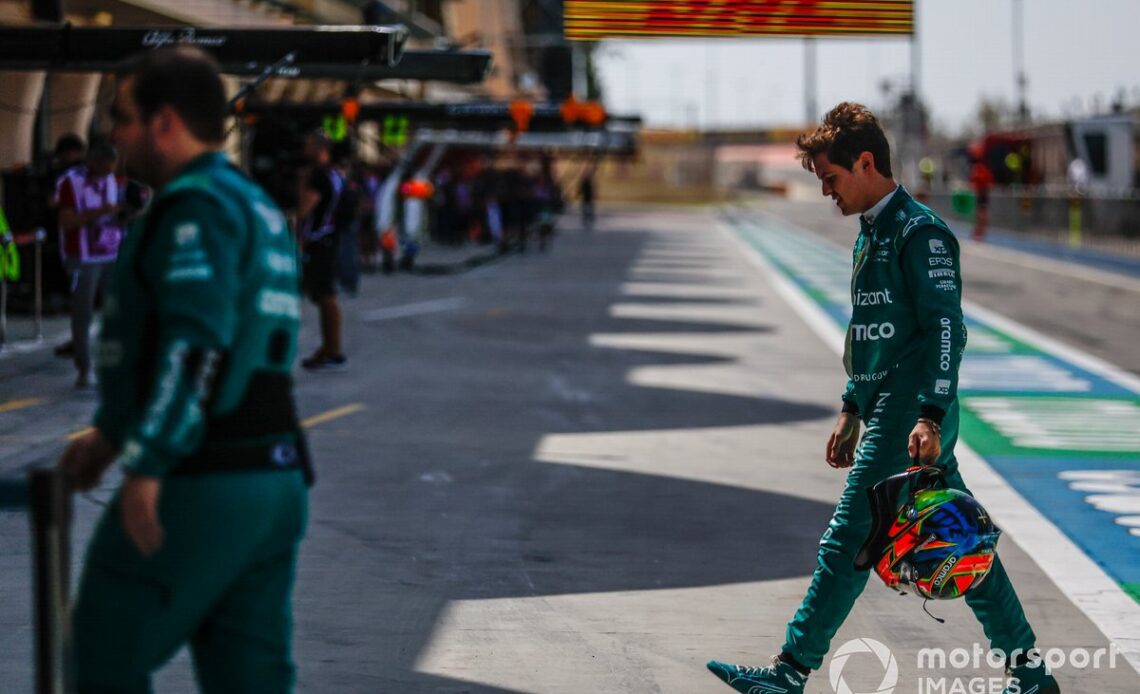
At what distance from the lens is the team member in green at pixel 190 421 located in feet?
11.4

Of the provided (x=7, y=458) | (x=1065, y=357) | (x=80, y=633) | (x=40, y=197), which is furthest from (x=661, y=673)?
(x=40, y=197)

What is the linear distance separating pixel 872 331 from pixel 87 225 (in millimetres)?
8612

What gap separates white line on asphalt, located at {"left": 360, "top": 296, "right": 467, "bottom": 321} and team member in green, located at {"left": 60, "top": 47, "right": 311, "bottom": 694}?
56.9 feet

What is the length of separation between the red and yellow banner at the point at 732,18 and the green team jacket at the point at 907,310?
20.2 ft

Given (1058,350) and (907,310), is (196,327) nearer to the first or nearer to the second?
(907,310)

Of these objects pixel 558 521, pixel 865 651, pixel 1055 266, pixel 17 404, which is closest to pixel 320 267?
pixel 17 404

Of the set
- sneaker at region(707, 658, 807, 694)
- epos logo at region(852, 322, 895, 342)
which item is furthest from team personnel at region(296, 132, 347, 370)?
epos logo at region(852, 322, 895, 342)

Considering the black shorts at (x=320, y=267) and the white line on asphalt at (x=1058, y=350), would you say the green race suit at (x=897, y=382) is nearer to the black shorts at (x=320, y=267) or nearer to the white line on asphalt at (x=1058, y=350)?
the black shorts at (x=320, y=267)

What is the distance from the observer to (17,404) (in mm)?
12375

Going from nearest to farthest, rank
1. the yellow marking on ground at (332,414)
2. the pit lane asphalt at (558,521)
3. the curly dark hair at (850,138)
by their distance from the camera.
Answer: the curly dark hair at (850,138)
the pit lane asphalt at (558,521)
the yellow marking on ground at (332,414)

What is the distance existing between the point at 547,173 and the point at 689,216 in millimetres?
42229

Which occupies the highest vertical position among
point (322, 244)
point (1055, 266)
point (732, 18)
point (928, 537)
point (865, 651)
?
point (732, 18)

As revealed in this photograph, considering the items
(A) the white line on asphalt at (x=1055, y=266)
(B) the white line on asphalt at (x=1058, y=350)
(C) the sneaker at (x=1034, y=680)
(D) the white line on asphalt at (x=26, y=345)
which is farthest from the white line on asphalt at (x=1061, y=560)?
(A) the white line on asphalt at (x=1055, y=266)

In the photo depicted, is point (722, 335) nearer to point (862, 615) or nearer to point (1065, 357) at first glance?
point (1065, 357)
